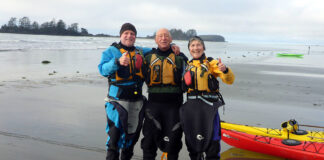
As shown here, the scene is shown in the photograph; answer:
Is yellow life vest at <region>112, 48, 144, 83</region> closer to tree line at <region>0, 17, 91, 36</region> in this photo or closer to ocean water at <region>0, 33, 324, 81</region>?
ocean water at <region>0, 33, 324, 81</region>

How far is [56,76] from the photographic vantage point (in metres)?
12.4

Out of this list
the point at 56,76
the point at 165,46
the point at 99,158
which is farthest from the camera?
the point at 56,76

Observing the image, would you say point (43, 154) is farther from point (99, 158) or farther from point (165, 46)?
point (165, 46)

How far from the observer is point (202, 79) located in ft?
10.5

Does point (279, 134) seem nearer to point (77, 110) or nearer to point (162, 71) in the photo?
point (162, 71)

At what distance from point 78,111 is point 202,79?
4.51 m

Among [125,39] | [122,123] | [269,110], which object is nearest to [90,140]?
[122,123]

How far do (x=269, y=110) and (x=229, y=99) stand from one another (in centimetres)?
145

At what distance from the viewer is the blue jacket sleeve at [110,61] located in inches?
125

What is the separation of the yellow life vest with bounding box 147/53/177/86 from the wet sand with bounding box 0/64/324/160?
4.98 ft

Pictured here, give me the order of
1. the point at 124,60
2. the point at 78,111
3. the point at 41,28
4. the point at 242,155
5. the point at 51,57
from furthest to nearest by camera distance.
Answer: the point at 41,28, the point at 51,57, the point at 78,111, the point at 242,155, the point at 124,60

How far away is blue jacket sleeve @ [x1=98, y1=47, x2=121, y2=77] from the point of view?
3183 millimetres

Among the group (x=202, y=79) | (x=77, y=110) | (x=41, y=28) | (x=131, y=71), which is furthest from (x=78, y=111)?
(x=41, y=28)

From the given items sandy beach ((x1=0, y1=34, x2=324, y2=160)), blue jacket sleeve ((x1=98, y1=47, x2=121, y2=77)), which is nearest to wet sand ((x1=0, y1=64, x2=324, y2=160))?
sandy beach ((x1=0, y1=34, x2=324, y2=160))
